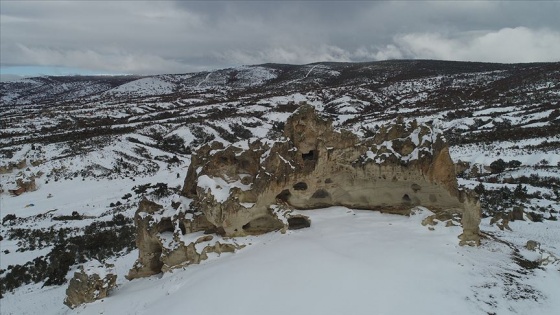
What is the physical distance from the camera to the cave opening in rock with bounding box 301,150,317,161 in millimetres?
19203

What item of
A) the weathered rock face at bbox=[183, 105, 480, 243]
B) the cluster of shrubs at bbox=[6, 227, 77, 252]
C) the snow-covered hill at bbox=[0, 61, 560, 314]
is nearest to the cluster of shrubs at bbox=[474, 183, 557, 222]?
the snow-covered hill at bbox=[0, 61, 560, 314]

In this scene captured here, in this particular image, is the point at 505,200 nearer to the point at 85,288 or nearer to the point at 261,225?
the point at 261,225

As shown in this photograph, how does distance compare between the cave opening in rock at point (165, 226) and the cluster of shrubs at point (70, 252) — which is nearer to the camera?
the cave opening in rock at point (165, 226)

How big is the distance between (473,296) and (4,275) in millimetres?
26009

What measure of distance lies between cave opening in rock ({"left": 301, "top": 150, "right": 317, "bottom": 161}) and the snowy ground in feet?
10.0

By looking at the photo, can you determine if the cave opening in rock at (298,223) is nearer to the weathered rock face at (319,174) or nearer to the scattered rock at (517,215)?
the weathered rock face at (319,174)

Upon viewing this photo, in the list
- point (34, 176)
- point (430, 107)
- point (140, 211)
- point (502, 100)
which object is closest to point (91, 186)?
point (34, 176)

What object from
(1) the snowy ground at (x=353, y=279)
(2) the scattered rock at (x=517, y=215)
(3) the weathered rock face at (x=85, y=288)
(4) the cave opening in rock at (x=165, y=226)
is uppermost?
(4) the cave opening in rock at (x=165, y=226)

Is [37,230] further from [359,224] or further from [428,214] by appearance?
[428,214]

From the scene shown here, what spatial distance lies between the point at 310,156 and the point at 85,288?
10.8 meters

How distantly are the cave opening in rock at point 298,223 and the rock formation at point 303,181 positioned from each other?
0.14ft

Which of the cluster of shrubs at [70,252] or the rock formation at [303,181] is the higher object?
Answer: the rock formation at [303,181]

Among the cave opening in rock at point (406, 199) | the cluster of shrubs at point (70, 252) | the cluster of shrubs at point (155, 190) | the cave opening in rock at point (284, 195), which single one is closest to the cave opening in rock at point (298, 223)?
the cave opening in rock at point (284, 195)

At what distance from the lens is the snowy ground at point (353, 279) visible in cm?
1187
